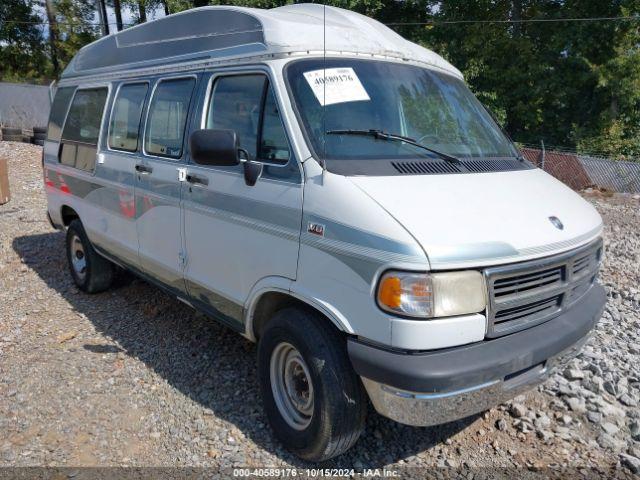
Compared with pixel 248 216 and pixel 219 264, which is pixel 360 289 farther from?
pixel 219 264

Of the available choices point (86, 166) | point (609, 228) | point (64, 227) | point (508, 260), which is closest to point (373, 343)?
point (508, 260)

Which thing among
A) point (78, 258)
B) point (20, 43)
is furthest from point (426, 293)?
point (20, 43)

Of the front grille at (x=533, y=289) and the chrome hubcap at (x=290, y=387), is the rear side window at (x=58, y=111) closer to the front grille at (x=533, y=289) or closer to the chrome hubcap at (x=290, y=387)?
the chrome hubcap at (x=290, y=387)

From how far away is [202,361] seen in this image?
430 cm

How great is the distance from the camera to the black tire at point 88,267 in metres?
5.60

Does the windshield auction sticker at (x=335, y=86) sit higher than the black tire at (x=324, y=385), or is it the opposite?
the windshield auction sticker at (x=335, y=86)

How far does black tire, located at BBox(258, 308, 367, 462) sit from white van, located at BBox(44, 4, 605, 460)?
0.01 m

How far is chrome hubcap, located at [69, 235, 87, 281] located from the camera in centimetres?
581

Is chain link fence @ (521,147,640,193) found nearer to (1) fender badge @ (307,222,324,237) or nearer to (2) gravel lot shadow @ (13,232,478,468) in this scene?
(2) gravel lot shadow @ (13,232,478,468)

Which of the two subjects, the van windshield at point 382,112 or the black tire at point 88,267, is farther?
the black tire at point 88,267

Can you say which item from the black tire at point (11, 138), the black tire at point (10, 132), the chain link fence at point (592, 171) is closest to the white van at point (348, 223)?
the chain link fence at point (592, 171)

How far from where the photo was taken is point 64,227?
20.0 feet

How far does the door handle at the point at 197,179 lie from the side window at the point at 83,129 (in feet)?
6.11

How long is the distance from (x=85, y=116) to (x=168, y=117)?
1882 millimetres
